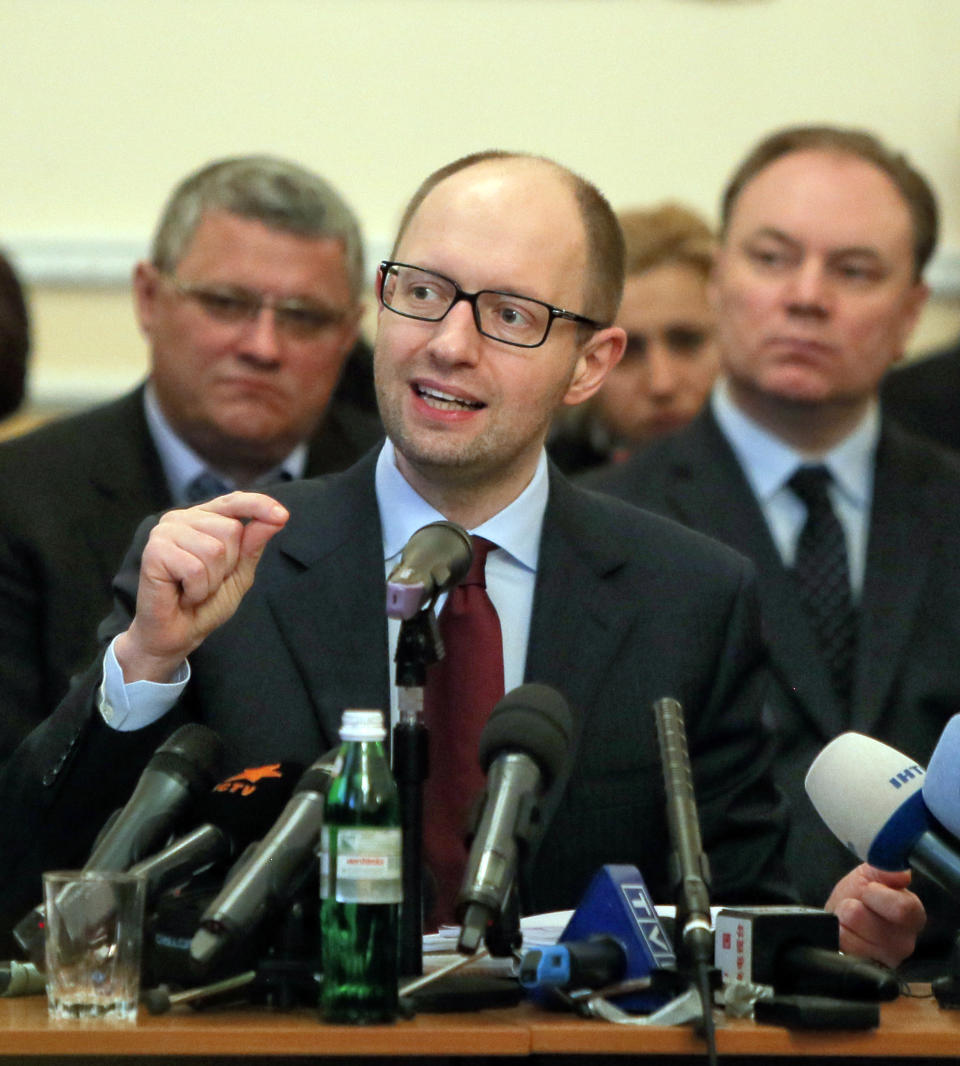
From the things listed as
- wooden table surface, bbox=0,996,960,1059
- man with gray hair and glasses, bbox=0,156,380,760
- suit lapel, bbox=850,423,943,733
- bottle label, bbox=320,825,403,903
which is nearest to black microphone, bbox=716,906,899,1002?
wooden table surface, bbox=0,996,960,1059

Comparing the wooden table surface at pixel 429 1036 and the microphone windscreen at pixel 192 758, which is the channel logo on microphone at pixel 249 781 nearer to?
the microphone windscreen at pixel 192 758

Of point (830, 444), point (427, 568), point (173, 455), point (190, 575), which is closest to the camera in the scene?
point (427, 568)

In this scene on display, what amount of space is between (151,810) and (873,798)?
2.40 feet

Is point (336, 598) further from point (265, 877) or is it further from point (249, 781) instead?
point (265, 877)

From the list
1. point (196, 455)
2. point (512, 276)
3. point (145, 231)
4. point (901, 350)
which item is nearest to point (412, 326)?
point (512, 276)

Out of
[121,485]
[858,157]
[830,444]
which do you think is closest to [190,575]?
[121,485]

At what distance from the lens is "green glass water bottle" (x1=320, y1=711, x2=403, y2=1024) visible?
1.52 meters

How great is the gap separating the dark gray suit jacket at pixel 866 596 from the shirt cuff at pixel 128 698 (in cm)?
128

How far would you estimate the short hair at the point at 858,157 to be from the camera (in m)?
3.72

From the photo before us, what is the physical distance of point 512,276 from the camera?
2312 millimetres

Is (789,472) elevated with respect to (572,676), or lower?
elevated

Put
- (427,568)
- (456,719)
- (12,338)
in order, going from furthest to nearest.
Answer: (12,338), (456,719), (427,568)

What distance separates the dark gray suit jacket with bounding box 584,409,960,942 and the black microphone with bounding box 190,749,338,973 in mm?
1466

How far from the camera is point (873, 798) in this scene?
1.79 meters
